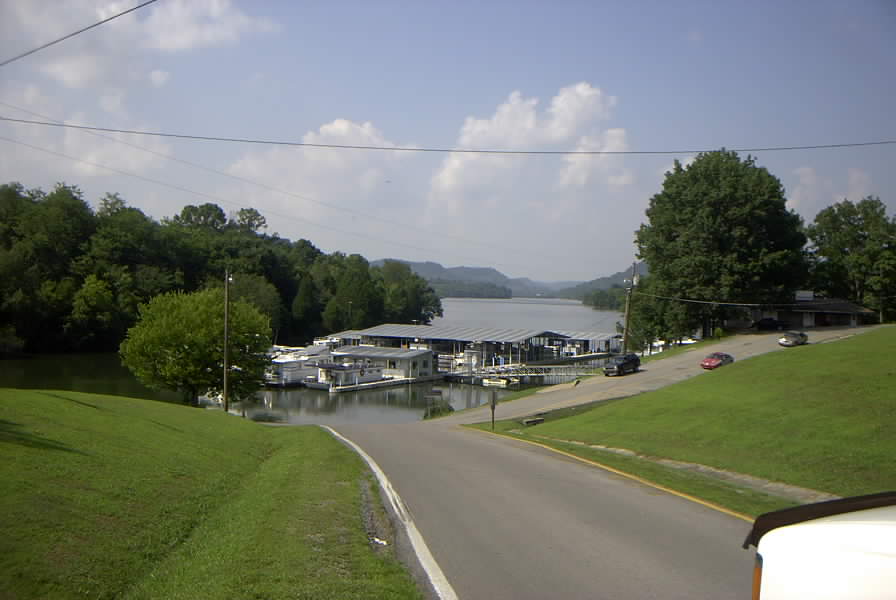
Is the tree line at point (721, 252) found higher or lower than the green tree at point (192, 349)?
higher

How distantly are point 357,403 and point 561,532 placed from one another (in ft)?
194

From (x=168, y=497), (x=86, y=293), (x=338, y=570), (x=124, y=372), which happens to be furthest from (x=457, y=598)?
(x=86, y=293)

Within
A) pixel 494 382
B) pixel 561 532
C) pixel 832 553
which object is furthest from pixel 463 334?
pixel 832 553

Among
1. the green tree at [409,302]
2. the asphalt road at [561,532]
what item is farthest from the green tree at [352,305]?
the asphalt road at [561,532]

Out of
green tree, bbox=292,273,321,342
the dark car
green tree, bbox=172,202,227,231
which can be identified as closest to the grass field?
the dark car

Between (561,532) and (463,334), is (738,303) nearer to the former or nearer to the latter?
(463,334)

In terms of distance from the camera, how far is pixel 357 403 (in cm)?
6612

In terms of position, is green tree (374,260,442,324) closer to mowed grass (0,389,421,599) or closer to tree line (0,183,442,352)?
tree line (0,183,442,352)

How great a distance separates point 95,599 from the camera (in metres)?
5.79

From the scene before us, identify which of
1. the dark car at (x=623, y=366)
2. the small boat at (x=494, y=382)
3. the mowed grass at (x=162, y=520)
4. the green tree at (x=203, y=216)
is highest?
the green tree at (x=203, y=216)

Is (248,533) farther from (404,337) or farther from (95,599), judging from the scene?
(404,337)

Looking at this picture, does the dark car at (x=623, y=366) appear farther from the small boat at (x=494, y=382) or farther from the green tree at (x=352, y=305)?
the green tree at (x=352, y=305)

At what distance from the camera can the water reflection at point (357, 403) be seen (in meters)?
55.0

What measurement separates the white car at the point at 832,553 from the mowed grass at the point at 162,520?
379 centimetres
